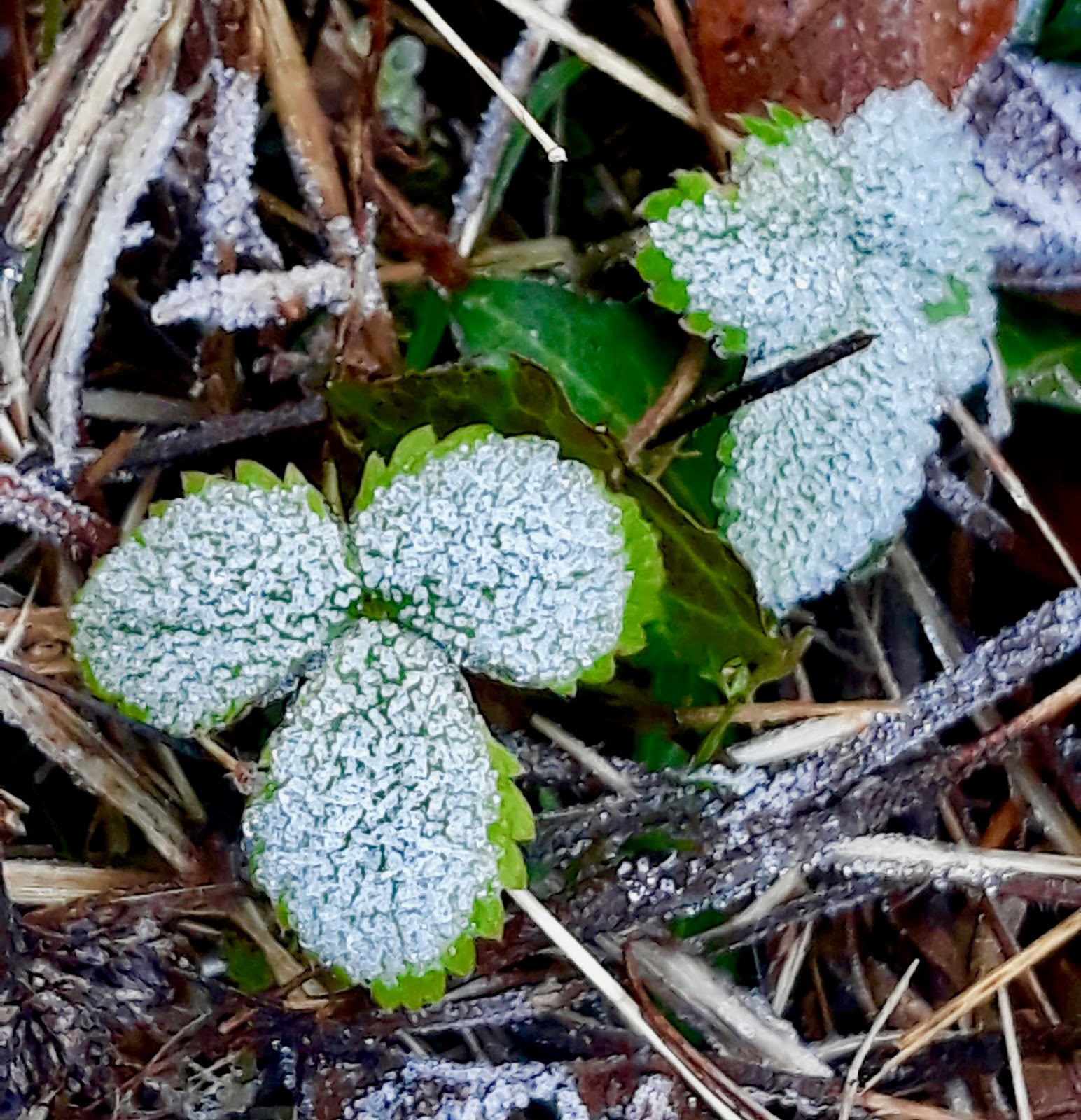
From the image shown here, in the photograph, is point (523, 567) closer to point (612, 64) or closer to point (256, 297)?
point (256, 297)

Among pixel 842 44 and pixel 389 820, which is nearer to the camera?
pixel 389 820

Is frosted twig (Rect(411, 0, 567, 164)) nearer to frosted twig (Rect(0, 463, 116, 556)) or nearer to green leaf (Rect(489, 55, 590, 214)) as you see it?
green leaf (Rect(489, 55, 590, 214))

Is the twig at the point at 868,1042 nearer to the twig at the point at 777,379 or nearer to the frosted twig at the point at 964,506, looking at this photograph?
the frosted twig at the point at 964,506

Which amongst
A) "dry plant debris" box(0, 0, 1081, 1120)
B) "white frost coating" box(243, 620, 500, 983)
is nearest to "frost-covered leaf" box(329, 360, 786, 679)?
"dry plant debris" box(0, 0, 1081, 1120)

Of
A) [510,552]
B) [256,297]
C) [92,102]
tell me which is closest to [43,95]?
[92,102]

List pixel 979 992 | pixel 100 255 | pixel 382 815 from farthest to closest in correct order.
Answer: pixel 979 992, pixel 100 255, pixel 382 815

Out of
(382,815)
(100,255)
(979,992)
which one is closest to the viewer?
(382,815)

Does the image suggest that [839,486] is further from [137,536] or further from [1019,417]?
[137,536]
